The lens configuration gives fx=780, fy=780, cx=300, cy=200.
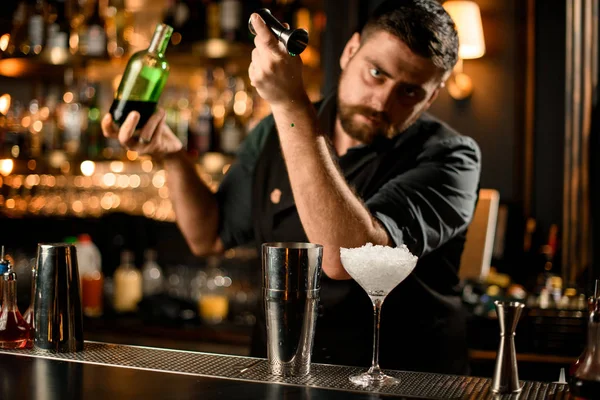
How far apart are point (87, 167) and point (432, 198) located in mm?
2375

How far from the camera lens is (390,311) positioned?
1861 millimetres

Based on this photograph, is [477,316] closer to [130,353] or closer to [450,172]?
[450,172]

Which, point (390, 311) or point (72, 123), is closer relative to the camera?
point (390, 311)

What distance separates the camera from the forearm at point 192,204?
2.00 metres

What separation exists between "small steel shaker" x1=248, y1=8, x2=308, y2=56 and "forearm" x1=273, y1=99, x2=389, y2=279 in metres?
0.17

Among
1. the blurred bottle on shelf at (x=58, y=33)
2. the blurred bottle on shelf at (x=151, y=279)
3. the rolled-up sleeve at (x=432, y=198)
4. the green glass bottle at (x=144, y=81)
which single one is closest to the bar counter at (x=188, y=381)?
the rolled-up sleeve at (x=432, y=198)

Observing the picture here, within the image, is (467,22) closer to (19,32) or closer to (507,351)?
(19,32)

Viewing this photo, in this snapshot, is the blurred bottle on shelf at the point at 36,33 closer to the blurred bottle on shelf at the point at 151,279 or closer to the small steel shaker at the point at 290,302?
the blurred bottle on shelf at the point at 151,279

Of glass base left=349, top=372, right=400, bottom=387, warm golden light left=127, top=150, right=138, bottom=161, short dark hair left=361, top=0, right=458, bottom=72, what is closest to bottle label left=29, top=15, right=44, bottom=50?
warm golden light left=127, top=150, right=138, bottom=161

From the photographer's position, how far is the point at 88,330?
3.31 meters

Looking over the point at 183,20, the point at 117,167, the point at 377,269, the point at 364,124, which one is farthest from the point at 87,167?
the point at 377,269

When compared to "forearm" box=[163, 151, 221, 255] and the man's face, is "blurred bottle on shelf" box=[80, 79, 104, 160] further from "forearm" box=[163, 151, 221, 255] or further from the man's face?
the man's face

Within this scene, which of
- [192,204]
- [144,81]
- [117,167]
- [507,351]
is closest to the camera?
[507,351]

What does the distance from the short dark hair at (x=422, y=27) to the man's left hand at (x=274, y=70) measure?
1.39 ft
